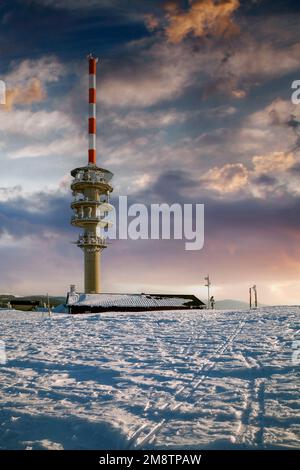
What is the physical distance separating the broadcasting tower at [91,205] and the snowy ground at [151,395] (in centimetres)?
4148

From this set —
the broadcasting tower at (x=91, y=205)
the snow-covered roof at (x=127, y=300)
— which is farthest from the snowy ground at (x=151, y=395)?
the broadcasting tower at (x=91, y=205)

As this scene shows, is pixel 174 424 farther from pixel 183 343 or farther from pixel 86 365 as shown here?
pixel 183 343

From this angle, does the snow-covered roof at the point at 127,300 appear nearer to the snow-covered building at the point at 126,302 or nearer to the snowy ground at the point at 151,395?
the snow-covered building at the point at 126,302

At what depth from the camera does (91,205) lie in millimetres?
53750

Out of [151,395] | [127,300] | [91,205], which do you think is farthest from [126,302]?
[151,395]

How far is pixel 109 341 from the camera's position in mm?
12391

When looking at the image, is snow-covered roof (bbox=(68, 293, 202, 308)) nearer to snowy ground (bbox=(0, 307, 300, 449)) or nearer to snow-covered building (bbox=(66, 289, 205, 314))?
snow-covered building (bbox=(66, 289, 205, 314))

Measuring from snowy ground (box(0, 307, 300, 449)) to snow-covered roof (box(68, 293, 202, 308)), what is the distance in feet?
96.7

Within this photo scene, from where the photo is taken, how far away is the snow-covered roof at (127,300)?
4070 centimetres

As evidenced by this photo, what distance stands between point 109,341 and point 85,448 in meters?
7.99

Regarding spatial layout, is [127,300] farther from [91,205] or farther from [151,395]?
[151,395]

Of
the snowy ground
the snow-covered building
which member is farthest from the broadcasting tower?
the snowy ground

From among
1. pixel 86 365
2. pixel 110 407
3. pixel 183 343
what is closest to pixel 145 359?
pixel 86 365

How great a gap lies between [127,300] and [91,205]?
18.5 meters
